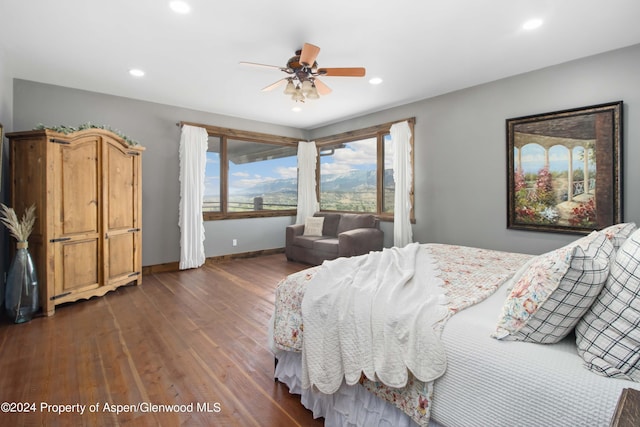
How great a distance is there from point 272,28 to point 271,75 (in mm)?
1051

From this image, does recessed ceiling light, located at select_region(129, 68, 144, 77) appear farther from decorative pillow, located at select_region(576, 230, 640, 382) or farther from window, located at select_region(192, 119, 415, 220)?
decorative pillow, located at select_region(576, 230, 640, 382)

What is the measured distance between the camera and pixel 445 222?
4.48m

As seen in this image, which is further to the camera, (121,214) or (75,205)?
(121,214)

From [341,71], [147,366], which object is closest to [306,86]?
[341,71]

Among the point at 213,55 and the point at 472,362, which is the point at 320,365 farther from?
the point at 213,55

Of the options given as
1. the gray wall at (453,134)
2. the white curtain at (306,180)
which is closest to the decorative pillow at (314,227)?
the white curtain at (306,180)

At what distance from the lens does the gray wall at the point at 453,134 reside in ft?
10.3

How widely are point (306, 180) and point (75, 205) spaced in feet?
13.5

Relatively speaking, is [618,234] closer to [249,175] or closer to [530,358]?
[530,358]

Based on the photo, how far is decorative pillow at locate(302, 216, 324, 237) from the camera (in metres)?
5.84

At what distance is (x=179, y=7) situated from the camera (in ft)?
7.89

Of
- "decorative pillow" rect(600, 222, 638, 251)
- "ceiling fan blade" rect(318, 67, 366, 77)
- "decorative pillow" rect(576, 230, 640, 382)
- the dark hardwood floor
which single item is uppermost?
"ceiling fan blade" rect(318, 67, 366, 77)

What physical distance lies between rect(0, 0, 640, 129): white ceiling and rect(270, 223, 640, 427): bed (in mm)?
2100

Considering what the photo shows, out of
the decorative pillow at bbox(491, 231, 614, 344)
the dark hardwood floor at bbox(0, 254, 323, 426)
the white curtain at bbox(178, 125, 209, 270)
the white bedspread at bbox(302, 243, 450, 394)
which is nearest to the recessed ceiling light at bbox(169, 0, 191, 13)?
the white bedspread at bbox(302, 243, 450, 394)
